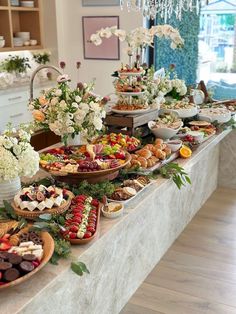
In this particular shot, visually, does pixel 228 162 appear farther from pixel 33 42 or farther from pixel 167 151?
pixel 33 42

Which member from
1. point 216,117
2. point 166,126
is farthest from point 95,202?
point 216,117

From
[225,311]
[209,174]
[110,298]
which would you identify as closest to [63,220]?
[110,298]

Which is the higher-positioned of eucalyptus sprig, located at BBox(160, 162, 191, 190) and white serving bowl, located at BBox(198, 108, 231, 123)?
white serving bowl, located at BBox(198, 108, 231, 123)

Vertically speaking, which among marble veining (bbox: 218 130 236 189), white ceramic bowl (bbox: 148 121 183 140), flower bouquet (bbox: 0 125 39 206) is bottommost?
marble veining (bbox: 218 130 236 189)

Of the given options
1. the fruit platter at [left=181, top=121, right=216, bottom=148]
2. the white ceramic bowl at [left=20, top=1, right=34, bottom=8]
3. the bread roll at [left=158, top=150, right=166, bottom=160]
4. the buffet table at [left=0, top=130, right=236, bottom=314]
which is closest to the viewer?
the buffet table at [left=0, top=130, right=236, bottom=314]

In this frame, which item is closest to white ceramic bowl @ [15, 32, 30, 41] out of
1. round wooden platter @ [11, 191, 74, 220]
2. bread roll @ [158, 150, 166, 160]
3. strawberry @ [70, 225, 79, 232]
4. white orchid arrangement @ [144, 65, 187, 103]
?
white orchid arrangement @ [144, 65, 187, 103]

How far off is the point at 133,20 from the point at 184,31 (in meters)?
0.68

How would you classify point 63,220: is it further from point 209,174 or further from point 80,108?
point 209,174

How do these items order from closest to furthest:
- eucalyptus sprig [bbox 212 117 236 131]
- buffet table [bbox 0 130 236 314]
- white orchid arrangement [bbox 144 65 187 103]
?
1. buffet table [bbox 0 130 236 314]
2. white orchid arrangement [bbox 144 65 187 103]
3. eucalyptus sprig [bbox 212 117 236 131]

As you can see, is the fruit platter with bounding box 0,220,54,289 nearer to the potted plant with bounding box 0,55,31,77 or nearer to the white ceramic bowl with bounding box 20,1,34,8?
the potted plant with bounding box 0,55,31,77

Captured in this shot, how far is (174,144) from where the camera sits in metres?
2.87

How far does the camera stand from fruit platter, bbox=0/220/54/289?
1.44 m

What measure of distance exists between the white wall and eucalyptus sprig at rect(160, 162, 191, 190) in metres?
3.20

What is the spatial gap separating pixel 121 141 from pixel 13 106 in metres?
2.76
